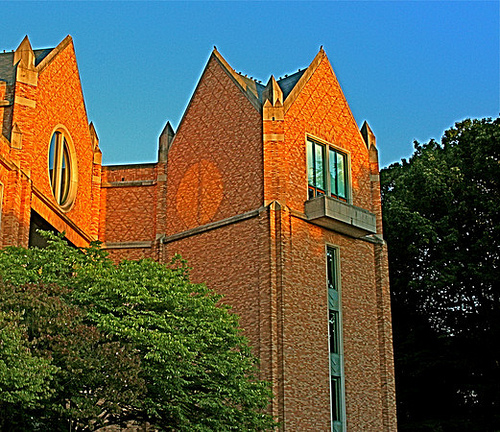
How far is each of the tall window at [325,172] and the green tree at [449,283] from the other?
313 inches

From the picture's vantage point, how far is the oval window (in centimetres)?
3080

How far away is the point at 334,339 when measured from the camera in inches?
1179

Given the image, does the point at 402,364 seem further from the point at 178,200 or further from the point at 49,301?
the point at 49,301

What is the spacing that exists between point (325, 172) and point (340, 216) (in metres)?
2.52

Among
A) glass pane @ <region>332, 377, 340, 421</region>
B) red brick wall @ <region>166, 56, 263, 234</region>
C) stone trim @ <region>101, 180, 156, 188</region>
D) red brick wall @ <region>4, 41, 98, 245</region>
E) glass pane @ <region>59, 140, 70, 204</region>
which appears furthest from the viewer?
stone trim @ <region>101, 180, 156, 188</region>

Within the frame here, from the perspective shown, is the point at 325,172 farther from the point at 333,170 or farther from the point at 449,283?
the point at 449,283

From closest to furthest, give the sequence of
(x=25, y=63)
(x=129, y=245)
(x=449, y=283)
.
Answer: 1. (x=25, y=63)
2. (x=129, y=245)
3. (x=449, y=283)

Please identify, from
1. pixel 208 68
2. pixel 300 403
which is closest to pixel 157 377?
pixel 300 403

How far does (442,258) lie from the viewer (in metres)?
40.1

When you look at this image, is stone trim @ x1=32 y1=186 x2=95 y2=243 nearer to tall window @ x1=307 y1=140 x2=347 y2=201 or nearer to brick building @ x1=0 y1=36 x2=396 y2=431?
brick building @ x1=0 y1=36 x2=396 y2=431

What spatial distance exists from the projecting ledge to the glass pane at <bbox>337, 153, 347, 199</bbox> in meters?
1.45

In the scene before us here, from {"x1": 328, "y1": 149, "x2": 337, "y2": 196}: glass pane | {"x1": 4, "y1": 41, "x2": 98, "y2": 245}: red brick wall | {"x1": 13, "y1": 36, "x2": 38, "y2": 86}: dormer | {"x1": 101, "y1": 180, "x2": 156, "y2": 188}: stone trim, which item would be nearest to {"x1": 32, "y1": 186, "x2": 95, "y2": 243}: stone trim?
{"x1": 4, "y1": 41, "x2": 98, "y2": 245}: red brick wall

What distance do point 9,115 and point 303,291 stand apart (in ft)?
39.0

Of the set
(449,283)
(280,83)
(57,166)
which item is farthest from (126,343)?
(449,283)
